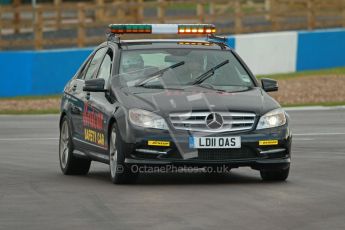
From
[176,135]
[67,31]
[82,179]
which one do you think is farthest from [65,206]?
[67,31]

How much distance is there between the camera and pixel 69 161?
14.8 m

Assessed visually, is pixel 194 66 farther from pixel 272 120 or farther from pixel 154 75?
pixel 272 120

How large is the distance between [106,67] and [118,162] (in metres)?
1.83

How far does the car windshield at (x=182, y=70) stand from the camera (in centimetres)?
1390

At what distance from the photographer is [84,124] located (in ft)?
47.6

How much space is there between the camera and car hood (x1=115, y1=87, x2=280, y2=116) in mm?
12977

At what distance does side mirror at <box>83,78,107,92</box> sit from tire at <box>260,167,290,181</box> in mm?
1869

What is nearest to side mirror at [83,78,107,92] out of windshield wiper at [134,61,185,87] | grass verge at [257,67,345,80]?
windshield wiper at [134,61,185,87]

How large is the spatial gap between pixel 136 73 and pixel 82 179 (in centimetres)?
128

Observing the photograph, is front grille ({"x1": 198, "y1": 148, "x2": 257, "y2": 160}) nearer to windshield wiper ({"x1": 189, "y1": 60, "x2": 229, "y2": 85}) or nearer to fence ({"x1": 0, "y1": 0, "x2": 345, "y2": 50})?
windshield wiper ({"x1": 189, "y1": 60, "x2": 229, "y2": 85})

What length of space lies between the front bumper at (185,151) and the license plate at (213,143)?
34 millimetres

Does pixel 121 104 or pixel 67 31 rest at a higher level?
pixel 121 104

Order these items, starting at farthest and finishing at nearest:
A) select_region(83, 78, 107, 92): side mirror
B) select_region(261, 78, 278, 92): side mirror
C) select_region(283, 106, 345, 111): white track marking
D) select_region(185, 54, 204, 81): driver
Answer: select_region(283, 106, 345, 111): white track marking < select_region(261, 78, 278, 92): side mirror < select_region(185, 54, 204, 81): driver < select_region(83, 78, 107, 92): side mirror

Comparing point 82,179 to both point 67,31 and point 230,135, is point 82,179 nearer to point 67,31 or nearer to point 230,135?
point 230,135
